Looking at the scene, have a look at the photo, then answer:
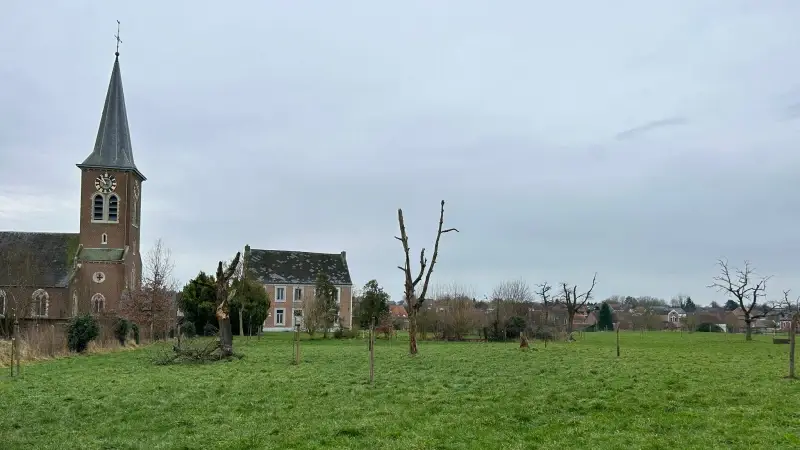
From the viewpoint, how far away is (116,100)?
57312 millimetres

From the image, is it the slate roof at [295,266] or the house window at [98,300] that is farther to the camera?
the slate roof at [295,266]

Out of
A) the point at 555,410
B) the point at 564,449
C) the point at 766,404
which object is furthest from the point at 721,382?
the point at 564,449

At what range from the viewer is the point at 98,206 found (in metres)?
56.1

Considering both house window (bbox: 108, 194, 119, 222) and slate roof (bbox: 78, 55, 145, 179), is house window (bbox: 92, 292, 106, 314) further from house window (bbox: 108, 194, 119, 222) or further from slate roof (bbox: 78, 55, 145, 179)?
slate roof (bbox: 78, 55, 145, 179)

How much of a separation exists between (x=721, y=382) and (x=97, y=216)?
169ft

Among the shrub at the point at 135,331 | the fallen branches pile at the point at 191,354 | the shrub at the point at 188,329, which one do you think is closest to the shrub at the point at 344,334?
the shrub at the point at 188,329

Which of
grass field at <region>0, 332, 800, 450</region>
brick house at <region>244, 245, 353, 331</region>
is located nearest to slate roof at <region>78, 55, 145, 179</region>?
brick house at <region>244, 245, 353, 331</region>

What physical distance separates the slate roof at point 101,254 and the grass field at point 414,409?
37714 millimetres

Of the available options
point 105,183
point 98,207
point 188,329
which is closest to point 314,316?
point 188,329

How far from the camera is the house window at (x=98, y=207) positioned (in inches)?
2201

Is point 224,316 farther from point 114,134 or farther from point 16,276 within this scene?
point 114,134

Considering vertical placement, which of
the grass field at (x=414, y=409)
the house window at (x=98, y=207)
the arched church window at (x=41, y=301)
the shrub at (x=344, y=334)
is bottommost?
the shrub at (x=344, y=334)

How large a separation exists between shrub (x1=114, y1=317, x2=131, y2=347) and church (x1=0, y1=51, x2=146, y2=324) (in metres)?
17.4

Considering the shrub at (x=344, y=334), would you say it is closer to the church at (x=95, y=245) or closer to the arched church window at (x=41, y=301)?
the church at (x=95, y=245)
